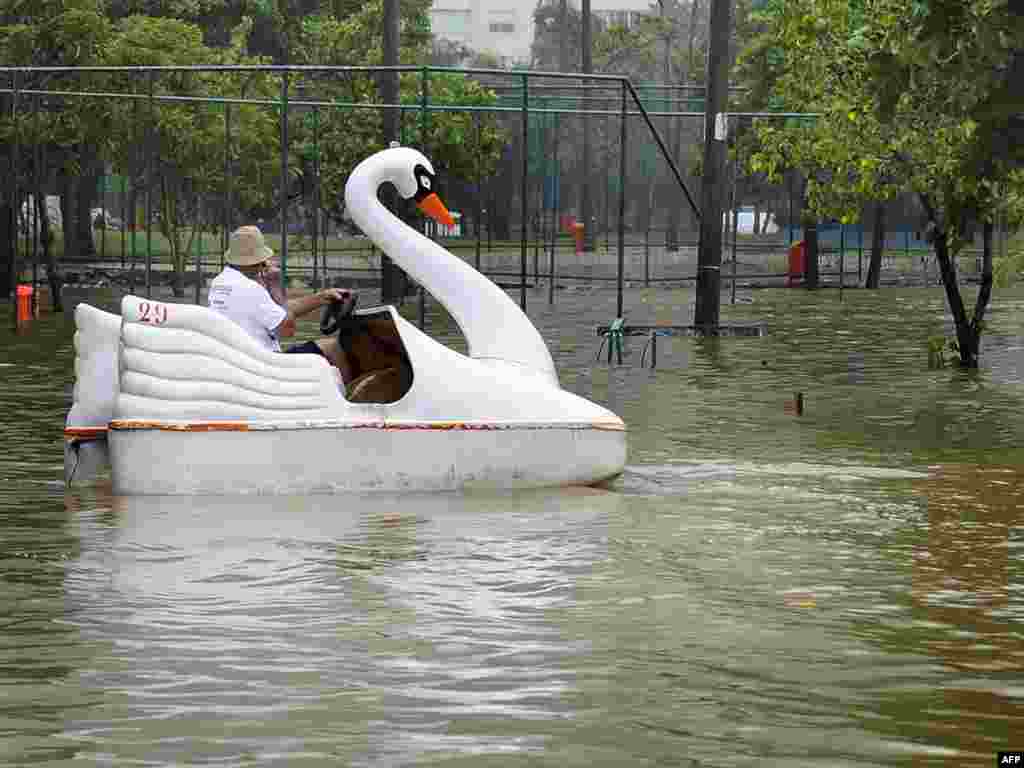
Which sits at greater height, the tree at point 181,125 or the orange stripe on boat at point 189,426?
the tree at point 181,125

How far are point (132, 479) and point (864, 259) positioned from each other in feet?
160

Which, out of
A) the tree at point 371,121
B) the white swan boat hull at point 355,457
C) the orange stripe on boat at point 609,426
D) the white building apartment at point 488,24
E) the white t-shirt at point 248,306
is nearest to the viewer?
the white swan boat hull at point 355,457

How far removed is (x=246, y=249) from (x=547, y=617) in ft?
16.7

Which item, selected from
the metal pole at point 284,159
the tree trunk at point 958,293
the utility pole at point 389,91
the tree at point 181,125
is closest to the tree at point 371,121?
the tree at point 181,125

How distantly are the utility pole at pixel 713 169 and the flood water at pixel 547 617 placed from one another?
42.8 feet

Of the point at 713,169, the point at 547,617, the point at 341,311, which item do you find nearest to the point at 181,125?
the point at 713,169

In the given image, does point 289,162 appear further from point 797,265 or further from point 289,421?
point 289,421

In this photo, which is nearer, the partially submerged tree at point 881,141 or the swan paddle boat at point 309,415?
the swan paddle boat at point 309,415

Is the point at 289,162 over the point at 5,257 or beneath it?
over

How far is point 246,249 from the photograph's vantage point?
1378 centimetres

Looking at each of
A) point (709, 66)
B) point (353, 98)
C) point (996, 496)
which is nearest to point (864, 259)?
point (353, 98)

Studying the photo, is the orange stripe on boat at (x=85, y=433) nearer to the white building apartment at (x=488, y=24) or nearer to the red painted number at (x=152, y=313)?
the red painted number at (x=152, y=313)

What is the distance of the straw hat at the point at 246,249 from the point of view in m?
13.7

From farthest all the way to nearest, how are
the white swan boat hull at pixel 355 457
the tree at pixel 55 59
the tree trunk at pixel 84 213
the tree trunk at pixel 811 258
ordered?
1. the tree trunk at pixel 811 258
2. the tree trunk at pixel 84 213
3. the tree at pixel 55 59
4. the white swan boat hull at pixel 355 457
